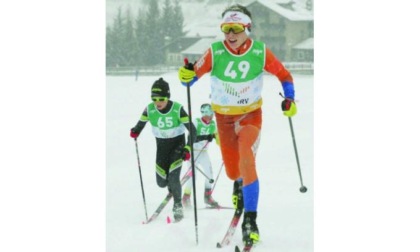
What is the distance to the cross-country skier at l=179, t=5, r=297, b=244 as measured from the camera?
357cm

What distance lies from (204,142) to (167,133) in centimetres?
84

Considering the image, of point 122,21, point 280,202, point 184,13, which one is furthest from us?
point 122,21

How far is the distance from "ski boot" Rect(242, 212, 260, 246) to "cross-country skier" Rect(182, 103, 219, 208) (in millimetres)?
1526

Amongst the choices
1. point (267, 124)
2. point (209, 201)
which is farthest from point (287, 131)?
point (209, 201)

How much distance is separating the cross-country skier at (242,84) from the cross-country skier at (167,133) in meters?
0.98

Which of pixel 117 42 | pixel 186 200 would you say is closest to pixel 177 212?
pixel 186 200

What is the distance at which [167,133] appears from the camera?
16.3 feet

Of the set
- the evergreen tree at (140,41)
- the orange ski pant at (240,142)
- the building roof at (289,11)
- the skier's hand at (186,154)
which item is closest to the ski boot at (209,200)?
the skier's hand at (186,154)

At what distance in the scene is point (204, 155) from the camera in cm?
576

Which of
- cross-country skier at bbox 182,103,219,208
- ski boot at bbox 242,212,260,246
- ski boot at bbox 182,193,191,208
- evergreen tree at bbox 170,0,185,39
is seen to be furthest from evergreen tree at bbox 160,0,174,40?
ski boot at bbox 242,212,260,246

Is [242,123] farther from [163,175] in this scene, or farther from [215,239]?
[163,175]

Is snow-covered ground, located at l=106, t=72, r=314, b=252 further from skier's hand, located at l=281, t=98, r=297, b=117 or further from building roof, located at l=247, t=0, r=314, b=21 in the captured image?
building roof, located at l=247, t=0, r=314, b=21

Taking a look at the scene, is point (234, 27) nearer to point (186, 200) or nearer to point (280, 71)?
point (280, 71)
